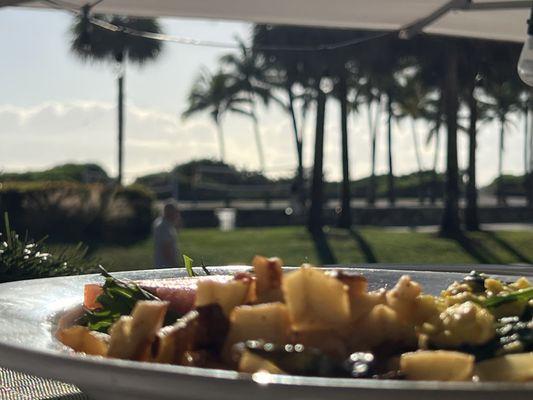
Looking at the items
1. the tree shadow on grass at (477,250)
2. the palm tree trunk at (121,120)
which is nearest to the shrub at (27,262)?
the tree shadow on grass at (477,250)

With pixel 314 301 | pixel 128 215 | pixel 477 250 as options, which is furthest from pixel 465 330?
pixel 477 250

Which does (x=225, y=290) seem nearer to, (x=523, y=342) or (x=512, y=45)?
(x=523, y=342)

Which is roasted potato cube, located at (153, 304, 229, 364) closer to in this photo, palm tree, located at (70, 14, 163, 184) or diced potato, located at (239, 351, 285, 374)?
diced potato, located at (239, 351, 285, 374)

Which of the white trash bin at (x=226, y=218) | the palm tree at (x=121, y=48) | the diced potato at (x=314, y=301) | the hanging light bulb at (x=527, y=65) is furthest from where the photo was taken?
the palm tree at (x=121, y=48)

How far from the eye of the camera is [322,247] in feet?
57.1

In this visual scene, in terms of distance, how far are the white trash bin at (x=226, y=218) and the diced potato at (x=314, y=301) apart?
22140 millimetres

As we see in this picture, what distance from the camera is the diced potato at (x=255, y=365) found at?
0.88 m

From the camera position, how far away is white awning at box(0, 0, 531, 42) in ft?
20.4

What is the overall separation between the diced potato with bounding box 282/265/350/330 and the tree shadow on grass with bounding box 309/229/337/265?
45.6 feet

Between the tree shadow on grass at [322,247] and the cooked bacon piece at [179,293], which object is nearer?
the cooked bacon piece at [179,293]

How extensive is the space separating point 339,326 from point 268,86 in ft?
158

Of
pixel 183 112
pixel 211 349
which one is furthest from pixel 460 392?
pixel 183 112

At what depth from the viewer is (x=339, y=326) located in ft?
3.32

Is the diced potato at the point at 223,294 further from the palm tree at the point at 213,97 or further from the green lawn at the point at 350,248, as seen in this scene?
the palm tree at the point at 213,97
